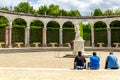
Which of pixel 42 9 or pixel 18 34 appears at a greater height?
pixel 42 9

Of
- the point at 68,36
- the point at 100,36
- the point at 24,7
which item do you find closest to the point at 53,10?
the point at 24,7

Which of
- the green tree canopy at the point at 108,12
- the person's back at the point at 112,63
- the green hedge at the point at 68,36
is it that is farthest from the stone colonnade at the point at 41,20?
the person's back at the point at 112,63

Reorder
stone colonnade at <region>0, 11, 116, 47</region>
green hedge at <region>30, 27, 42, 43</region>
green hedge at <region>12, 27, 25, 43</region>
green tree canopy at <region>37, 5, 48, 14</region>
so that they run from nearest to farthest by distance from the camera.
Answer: stone colonnade at <region>0, 11, 116, 47</region> → green hedge at <region>12, 27, 25, 43</region> → green hedge at <region>30, 27, 42, 43</region> → green tree canopy at <region>37, 5, 48, 14</region>

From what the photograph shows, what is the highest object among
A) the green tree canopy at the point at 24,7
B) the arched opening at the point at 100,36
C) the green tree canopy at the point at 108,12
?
the green tree canopy at the point at 24,7

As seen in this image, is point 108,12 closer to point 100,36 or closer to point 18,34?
point 100,36

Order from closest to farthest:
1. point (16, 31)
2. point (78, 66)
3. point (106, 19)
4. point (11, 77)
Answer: point (11, 77) < point (78, 66) < point (16, 31) < point (106, 19)

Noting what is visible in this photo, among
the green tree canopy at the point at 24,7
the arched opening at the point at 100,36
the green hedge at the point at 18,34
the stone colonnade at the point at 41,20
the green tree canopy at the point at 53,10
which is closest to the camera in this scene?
the stone colonnade at the point at 41,20

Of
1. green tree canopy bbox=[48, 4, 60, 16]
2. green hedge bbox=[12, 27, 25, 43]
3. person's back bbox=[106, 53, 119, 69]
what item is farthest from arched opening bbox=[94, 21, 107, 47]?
person's back bbox=[106, 53, 119, 69]

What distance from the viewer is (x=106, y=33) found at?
5703 centimetres

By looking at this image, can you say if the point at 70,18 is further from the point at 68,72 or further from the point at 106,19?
the point at 68,72

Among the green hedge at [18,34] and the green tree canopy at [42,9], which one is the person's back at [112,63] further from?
the green tree canopy at [42,9]

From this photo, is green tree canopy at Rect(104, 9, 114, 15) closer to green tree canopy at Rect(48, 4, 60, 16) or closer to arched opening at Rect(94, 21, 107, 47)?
green tree canopy at Rect(48, 4, 60, 16)

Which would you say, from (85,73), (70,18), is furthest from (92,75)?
(70,18)

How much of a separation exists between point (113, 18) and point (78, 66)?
1598 inches
